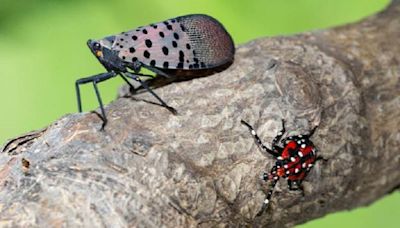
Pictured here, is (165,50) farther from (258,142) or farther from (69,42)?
(69,42)

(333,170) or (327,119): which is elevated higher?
(327,119)

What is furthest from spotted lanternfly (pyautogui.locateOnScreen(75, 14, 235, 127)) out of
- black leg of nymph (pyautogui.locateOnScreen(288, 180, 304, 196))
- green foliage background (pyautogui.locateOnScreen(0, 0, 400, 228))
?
green foliage background (pyautogui.locateOnScreen(0, 0, 400, 228))

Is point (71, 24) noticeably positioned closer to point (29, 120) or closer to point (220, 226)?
point (29, 120)

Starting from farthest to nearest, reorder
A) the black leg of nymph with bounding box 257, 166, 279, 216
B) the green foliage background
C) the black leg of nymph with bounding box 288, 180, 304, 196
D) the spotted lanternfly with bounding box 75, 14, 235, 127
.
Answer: the green foliage background, the spotted lanternfly with bounding box 75, 14, 235, 127, the black leg of nymph with bounding box 288, 180, 304, 196, the black leg of nymph with bounding box 257, 166, 279, 216

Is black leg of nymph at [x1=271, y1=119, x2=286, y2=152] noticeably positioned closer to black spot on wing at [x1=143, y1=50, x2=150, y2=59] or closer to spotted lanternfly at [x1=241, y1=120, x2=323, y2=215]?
spotted lanternfly at [x1=241, y1=120, x2=323, y2=215]

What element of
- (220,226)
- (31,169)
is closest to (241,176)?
(220,226)

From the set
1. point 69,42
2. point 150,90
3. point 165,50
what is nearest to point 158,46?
point 165,50

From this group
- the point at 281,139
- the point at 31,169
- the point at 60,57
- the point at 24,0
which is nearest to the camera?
the point at 31,169
